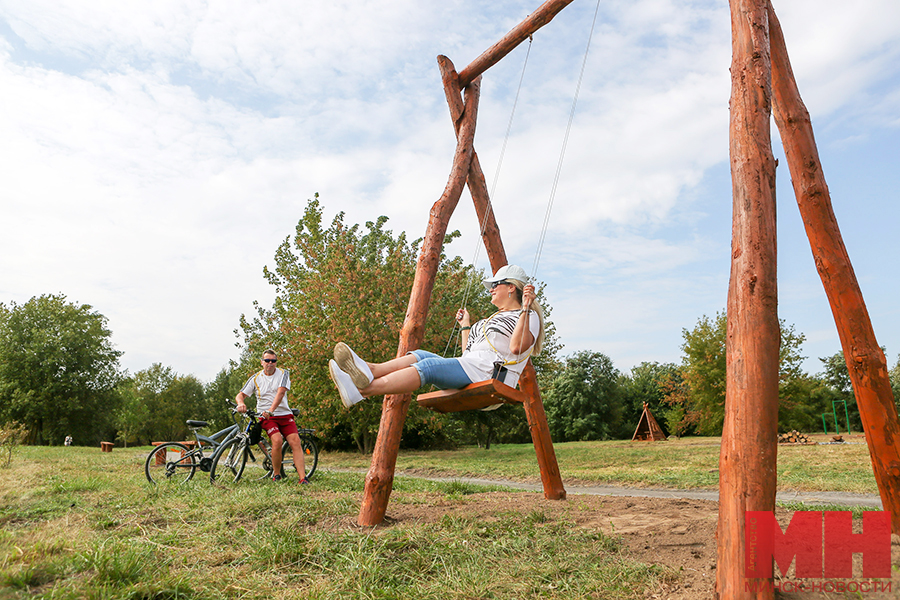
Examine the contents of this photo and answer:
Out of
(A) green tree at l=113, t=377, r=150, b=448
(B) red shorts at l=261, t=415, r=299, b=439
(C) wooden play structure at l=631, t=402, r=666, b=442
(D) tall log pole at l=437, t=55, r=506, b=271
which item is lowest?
(A) green tree at l=113, t=377, r=150, b=448

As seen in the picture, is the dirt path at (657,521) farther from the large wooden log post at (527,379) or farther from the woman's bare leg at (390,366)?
the woman's bare leg at (390,366)

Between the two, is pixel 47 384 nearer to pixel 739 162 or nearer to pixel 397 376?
pixel 397 376

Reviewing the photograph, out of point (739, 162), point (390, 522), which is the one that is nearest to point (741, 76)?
point (739, 162)

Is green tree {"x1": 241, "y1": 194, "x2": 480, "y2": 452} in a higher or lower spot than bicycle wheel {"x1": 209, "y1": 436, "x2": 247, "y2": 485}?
higher

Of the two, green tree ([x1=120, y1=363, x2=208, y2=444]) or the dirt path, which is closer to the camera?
the dirt path

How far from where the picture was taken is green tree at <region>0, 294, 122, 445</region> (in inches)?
→ 1314

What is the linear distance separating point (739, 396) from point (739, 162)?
1446 millimetres

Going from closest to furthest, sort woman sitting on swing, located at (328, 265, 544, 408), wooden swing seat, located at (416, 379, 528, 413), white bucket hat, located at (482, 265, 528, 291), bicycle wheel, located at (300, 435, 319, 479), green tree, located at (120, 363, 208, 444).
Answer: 1. woman sitting on swing, located at (328, 265, 544, 408)
2. wooden swing seat, located at (416, 379, 528, 413)
3. white bucket hat, located at (482, 265, 528, 291)
4. bicycle wheel, located at (300, 435, 319, 479)
5. green tree, located at (120, 363, 208, 444)

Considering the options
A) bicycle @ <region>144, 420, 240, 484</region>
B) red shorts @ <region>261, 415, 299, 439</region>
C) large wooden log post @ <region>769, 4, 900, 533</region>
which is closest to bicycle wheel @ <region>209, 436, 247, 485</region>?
bicycle @ <region>144, 420, 240, 484</region>

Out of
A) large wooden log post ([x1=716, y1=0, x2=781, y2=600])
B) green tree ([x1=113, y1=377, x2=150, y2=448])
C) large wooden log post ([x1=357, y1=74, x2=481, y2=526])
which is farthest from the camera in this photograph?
green tree ([x1=113, y1=377, x2=150, y2=448])

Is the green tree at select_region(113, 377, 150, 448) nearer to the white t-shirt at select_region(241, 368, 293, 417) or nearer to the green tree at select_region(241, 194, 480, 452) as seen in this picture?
the green tree at select_region(241, 194, 480, 452)

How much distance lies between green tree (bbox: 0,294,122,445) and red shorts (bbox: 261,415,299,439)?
32238mm

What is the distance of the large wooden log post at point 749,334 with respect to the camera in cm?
279

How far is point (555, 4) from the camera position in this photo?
6.15 metres
